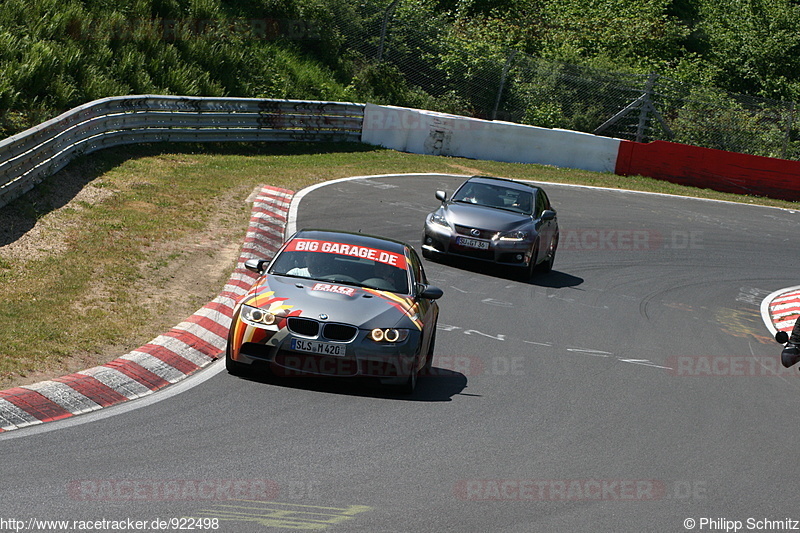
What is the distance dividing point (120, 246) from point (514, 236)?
602 centimetres

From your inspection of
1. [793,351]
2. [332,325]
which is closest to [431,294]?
[332,325]

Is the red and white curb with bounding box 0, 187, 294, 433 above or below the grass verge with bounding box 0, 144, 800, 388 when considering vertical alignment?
above

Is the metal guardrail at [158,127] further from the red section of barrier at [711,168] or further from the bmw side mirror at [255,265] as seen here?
the red section of barrier at [711,168]

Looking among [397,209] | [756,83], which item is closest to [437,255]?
[397,209]

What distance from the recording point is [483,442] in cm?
769

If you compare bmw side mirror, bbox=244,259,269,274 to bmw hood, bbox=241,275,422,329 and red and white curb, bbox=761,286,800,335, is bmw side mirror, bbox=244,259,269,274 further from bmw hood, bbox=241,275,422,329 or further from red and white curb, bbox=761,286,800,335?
red and white curb, bbox=761,286,800,335

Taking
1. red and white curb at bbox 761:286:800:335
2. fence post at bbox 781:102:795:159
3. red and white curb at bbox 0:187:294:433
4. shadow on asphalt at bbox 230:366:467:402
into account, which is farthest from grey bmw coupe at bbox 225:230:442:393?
fence post at bbox 781:102:795:159

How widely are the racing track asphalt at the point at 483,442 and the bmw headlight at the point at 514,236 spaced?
56.9 inches

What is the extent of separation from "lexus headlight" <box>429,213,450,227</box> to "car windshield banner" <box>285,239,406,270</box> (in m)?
5.82

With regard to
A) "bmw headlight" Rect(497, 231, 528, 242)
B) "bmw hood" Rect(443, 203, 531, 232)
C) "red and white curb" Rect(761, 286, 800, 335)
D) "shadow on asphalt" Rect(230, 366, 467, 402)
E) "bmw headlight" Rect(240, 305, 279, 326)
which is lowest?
"red and white curb" Rect(761, 286, 800, 335)

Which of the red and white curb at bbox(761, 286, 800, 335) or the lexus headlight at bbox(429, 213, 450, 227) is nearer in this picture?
the red and white curb at bbox(761, 286, 800, 335)

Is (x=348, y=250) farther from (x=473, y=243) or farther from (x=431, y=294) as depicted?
(x=473, y=243)

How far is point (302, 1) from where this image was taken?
36031mm

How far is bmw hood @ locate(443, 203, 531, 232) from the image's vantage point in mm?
15953
